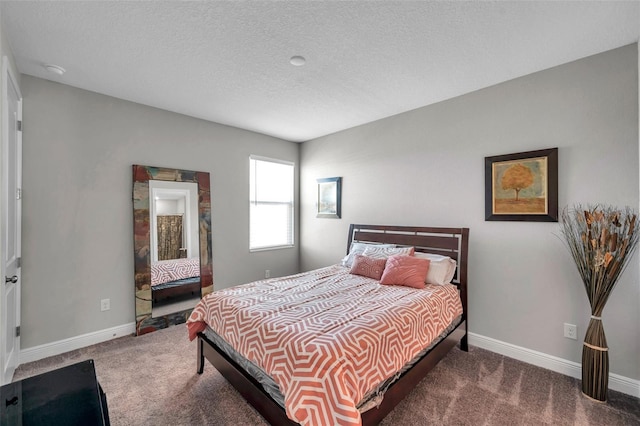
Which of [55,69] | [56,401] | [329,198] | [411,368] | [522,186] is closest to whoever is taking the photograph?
[56,401]

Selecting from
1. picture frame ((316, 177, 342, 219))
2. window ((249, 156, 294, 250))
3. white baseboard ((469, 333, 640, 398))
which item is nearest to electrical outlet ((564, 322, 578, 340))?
white baseboard ((469, 333, 640, 398))

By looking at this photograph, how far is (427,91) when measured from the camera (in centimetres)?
290

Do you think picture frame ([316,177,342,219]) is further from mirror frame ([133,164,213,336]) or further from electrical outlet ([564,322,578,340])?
electrical outlet ([564,322,578,340])

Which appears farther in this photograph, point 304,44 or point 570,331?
point 570,331

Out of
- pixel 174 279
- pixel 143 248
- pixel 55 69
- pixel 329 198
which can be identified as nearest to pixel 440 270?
pixel 329 198

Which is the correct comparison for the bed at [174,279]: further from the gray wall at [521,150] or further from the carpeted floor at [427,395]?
the gray wall at [521,150]

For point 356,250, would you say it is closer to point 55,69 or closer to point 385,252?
point 385,252

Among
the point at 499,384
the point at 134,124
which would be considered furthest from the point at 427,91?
the point at 134,124

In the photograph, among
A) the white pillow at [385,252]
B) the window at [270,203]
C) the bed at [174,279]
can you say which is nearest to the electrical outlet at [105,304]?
the bed at [174,279]

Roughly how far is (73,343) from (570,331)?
463cm

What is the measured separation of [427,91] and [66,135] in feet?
12.1

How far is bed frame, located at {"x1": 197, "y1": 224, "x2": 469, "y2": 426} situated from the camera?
1659 mm

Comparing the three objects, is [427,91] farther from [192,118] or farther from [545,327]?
[192,118]

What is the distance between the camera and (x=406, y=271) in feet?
8.87
